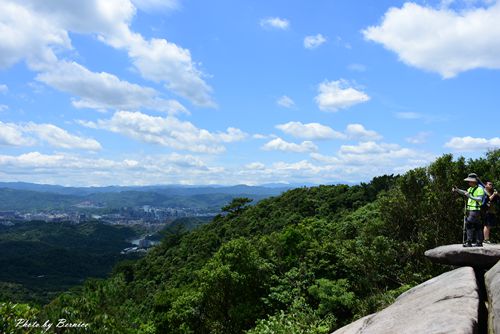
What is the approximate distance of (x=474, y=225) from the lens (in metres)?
15.8

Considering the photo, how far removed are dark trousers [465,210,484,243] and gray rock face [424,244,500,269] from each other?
18.5 inches

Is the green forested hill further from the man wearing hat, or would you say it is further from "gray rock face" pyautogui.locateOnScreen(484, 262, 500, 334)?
"gray rock face" pyautogui.locateOnScreen(484, 262, 500, 334)

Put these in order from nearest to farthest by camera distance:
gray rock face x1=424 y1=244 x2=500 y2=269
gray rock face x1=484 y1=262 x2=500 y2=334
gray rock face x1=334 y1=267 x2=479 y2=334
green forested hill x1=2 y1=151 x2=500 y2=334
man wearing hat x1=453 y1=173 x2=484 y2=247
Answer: gray rock face x1=334 y1=267 x2=479 y2=334, gray rock face x1=484 y1=262 x2=500 y2=334, gray rock face x1=424 y1=244 x2=500 y2=269, man wearing hat x1=453 y1=173 x2=484 y2=247, green forested hill x1=2 y1=151 x2=500 y2=334

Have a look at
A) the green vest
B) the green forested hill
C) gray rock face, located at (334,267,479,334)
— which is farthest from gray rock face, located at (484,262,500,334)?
the green forested hill

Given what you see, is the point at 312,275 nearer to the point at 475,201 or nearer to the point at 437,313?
the point at 475,201

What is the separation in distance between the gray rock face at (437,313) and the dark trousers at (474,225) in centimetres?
249

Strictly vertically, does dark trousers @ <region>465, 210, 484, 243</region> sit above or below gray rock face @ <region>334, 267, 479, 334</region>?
above

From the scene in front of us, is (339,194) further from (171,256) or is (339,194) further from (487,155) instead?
(487,155)

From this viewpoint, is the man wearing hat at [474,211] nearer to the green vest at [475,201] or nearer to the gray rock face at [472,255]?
the green vest at [475,201]

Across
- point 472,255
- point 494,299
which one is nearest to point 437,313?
point 494,299

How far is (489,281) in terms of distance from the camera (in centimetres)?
1193

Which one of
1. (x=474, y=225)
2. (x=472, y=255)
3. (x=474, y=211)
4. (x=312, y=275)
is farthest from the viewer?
(x=312, y=275)

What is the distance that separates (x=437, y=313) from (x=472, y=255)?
22.3ft

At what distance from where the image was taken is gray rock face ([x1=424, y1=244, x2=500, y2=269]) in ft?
47.2
